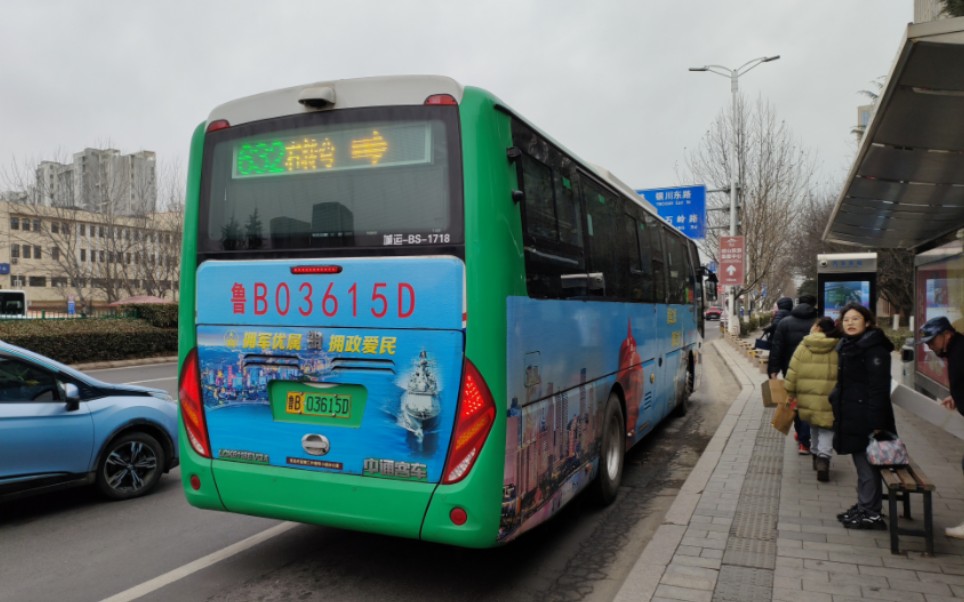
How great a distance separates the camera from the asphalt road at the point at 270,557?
14.6 feet

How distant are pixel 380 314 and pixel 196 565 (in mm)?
2351

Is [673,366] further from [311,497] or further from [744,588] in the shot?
[311,497]

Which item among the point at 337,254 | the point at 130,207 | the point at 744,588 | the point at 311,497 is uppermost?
the point at 130,207

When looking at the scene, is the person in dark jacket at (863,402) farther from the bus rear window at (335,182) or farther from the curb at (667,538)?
the bus rear window at (335,182)

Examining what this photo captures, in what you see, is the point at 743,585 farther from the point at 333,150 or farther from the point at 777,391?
the point at 333,150

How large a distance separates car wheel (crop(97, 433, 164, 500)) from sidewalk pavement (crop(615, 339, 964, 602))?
4.77 metres

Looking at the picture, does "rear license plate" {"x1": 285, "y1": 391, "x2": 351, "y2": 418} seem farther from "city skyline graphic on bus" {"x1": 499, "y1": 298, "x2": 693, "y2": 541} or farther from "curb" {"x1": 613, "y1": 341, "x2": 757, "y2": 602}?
"curb" {"x1": 613, "y1": 341, "x2": 757, "y2": 602}

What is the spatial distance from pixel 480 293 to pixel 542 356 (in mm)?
877

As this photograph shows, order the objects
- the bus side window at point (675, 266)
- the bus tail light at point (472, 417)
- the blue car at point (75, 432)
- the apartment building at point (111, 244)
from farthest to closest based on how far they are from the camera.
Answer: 1. the apartment building at point (111, 244)
2. the bus side window at point (675, 266)
3. the blue car at point (75, 432)
4. the bus tail light at point (472, 417)

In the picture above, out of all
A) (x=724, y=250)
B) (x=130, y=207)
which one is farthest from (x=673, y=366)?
(x=130, y=207)

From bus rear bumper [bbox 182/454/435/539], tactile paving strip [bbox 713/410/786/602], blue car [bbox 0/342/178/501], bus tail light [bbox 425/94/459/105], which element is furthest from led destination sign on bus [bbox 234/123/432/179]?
tactile paving strip [bbox 713/410/786/602]

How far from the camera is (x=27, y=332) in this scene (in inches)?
808

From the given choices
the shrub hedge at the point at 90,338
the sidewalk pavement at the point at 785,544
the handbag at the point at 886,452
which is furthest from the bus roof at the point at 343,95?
the shrub hedge at the point at 90,338

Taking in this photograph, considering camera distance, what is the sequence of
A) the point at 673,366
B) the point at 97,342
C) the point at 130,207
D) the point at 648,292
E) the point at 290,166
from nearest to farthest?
1. the point at 290,166
2. the point at 648,292
3. the point at 673,366
4. the point at 97,342
5. the point at 130,207
